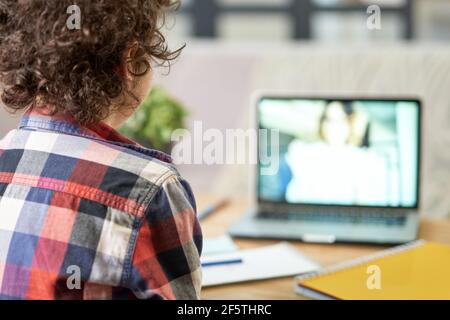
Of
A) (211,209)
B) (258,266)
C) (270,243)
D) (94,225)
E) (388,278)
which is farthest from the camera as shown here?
(211,209)

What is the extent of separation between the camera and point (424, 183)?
2195 millimetres

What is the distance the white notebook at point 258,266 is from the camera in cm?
129

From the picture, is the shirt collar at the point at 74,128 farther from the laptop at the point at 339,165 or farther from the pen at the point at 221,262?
the laptop at the point at 339,165

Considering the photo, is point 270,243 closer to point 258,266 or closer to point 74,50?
point 258,266

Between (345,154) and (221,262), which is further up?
(345,154)

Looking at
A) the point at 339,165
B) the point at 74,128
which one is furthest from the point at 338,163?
the point at 74,128

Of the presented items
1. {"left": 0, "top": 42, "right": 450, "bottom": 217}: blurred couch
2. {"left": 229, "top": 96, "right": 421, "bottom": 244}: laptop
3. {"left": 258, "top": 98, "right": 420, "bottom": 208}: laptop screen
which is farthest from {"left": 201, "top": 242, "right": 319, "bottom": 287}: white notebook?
{"left": 0, "top": 42, "right": 450, "bottom": 217}: blurred couch

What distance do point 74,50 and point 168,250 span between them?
25 centimetres

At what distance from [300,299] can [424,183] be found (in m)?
1.11

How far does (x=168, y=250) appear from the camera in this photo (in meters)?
0.85

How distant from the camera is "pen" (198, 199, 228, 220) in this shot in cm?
168
